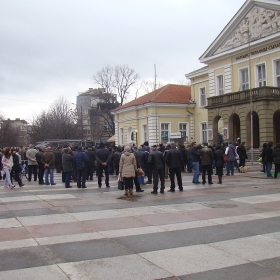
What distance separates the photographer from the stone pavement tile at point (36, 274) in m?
5.50

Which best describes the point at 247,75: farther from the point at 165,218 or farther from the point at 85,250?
the point at 85,250

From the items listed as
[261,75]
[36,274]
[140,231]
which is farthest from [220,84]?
[36,274]

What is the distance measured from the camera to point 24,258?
6.43 metres

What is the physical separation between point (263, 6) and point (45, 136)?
4100 cm

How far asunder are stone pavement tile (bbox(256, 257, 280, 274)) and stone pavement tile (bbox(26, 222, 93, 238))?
378 cm

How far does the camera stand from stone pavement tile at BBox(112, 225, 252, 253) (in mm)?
7066

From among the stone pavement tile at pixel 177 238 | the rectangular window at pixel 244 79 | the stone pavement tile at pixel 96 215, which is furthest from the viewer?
the rectangular window at pixel 244 79

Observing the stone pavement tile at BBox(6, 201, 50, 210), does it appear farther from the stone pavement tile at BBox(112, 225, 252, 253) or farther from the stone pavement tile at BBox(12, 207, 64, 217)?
the stone pavement tile at BBox(112, 225, 252, 253)

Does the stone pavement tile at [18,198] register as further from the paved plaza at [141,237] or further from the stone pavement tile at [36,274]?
the stone pavement tile at [36,274]

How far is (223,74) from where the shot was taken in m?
40.3

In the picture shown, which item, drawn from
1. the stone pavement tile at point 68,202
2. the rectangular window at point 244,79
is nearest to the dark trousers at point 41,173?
the stone pavement tile at point 68,202

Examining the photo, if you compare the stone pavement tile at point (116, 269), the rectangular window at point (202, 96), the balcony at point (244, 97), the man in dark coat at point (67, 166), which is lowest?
the stone pavement tile at point (116, 269)

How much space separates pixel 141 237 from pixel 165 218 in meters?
1.92

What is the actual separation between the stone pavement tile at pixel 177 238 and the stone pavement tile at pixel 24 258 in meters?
1.45
